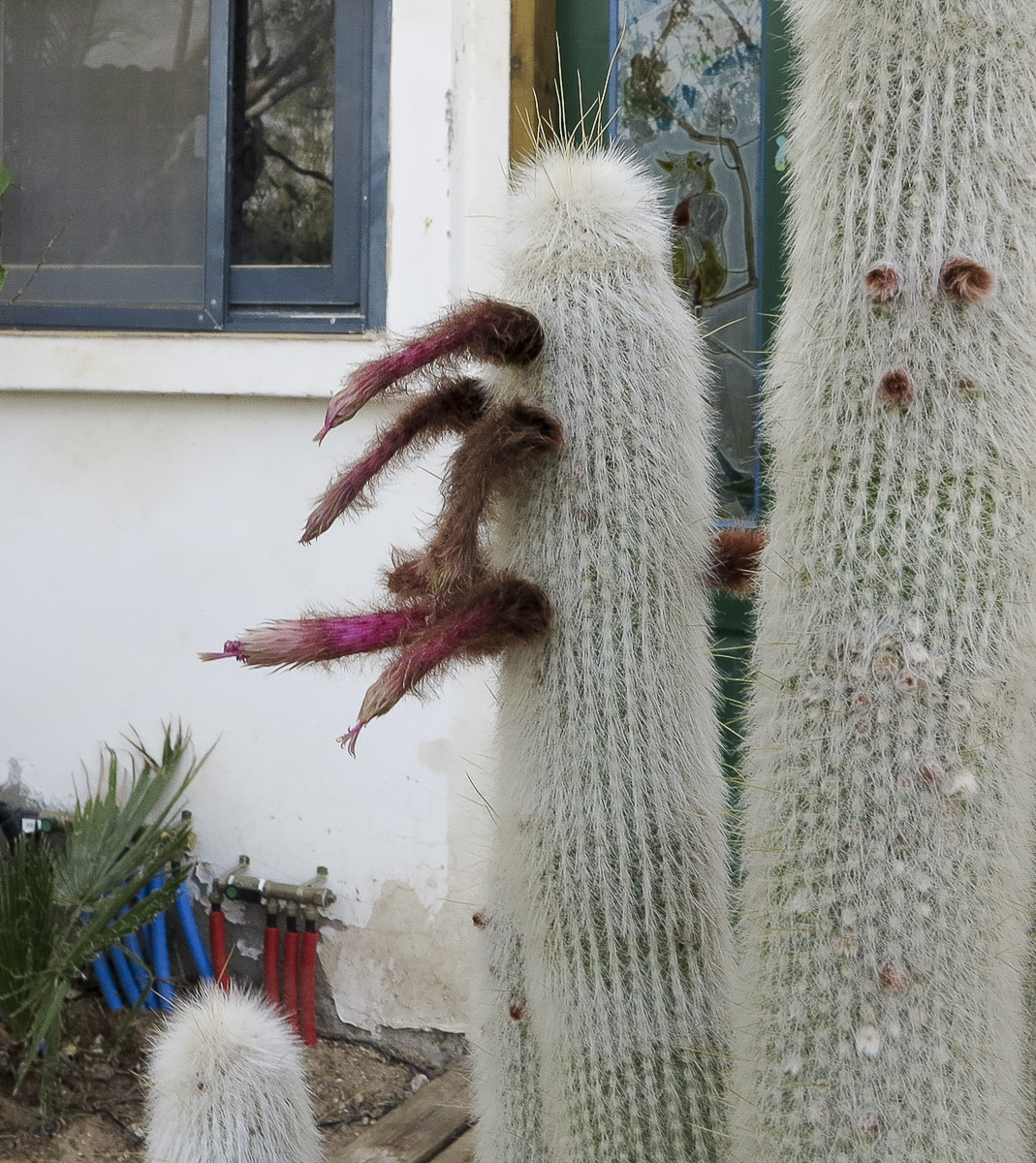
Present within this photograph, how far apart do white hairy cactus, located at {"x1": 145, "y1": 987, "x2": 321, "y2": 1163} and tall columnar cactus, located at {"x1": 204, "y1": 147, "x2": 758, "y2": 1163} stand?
0.37 metres

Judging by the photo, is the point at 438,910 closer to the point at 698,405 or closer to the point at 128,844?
the point at 128,844

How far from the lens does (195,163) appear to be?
2.70m

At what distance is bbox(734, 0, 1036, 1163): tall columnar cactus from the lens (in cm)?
101

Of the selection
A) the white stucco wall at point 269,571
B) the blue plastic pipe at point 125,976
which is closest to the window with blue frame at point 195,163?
the white stucco wall at point 269,571

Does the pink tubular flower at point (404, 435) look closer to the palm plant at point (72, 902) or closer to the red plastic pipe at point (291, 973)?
the palm plant at point (72, 902)

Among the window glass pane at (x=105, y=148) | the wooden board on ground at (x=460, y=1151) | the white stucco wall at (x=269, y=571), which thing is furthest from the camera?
the window glass pane at (x=105, y=148)

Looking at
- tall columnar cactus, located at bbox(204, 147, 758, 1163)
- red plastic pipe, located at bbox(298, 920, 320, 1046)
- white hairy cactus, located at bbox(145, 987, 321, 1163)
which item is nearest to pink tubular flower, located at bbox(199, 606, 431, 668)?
tall columnar cactus, located at bbox(204, 147, 758, 1163)

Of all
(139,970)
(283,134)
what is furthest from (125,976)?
(283,134)

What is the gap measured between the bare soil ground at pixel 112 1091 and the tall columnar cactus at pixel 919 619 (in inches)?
58.1

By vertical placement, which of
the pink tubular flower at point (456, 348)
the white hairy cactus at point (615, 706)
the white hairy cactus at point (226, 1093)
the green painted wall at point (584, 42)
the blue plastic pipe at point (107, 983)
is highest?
the green painted wall at point (584, 42)

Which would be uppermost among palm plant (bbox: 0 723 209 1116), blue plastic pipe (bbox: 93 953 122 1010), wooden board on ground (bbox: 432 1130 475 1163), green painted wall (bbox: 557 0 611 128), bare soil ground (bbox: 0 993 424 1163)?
green painted wall (bbox: 557 0 611 128)

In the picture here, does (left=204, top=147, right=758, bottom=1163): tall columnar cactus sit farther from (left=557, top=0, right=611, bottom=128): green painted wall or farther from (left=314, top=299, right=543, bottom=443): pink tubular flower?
(left=557, top=0, right=611, bottom=128): green painted wall

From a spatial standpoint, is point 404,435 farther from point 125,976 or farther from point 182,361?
point 125,976

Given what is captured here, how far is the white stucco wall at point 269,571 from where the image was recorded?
2346 millimetres
